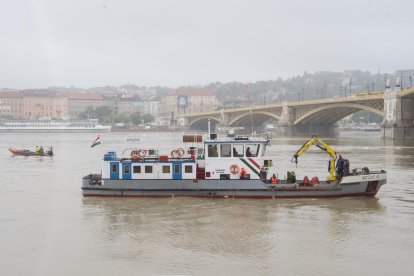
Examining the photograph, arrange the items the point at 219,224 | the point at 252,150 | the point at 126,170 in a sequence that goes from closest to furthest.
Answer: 1. the point at 219,224
2. the point at 252,150
3. the point at 126,170

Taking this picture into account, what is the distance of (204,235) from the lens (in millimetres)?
18656

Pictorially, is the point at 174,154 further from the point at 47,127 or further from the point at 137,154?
the point at 47,127

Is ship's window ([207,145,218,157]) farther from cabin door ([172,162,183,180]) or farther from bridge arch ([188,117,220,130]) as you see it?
bridge arch ([188,117,220,130])

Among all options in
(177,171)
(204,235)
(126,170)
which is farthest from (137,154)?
(204,235)

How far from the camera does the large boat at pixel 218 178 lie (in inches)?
999

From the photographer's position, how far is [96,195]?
26406 millimetres

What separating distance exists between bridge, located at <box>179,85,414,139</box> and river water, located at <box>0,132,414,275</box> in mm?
28485

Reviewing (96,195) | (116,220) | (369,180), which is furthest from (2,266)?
(369,180)

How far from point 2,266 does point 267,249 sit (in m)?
7.52

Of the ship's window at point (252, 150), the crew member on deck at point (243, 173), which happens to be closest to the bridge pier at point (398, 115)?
the ship's window at point (252, 150)

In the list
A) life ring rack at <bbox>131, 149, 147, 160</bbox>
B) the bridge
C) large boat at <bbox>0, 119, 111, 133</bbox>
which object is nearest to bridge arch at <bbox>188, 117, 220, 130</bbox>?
the bridge

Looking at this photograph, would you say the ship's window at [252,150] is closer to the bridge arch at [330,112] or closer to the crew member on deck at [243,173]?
the crew member on deck at [243,173]

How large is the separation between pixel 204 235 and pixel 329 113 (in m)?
81.4

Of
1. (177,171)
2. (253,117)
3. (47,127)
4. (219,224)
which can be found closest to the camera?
(219,224)
